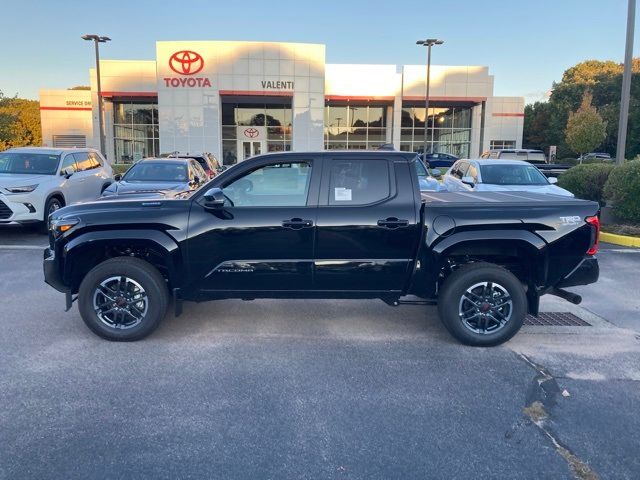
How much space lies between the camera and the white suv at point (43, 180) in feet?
33.2

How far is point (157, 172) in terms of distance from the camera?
12.7 metres

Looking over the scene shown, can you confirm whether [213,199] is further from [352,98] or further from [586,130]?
[352,98]

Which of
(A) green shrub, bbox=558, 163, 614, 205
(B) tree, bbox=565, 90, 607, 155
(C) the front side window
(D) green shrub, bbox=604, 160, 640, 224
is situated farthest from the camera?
(B) tree, bbox=565, 90, 607, 155

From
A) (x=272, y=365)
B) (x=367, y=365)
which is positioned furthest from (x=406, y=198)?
(x=272, y=365)

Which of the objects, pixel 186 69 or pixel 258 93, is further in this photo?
pixel 258 93

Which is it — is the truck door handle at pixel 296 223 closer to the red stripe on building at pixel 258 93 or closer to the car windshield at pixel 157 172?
the car windshield at pixel 157 172

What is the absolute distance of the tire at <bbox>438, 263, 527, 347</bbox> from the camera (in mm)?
4867

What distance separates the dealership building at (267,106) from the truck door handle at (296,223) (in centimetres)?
2946

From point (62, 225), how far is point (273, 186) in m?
2.05

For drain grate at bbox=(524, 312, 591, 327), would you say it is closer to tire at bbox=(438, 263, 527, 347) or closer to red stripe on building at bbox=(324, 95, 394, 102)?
tire at bbox=(438, 263, 527, 347)

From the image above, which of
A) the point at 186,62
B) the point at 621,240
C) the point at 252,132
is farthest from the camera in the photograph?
the point at 252,132

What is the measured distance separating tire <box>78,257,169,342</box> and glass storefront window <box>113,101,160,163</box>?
40.6 m

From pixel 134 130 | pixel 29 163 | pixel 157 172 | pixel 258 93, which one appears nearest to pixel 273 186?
pixel 157 172

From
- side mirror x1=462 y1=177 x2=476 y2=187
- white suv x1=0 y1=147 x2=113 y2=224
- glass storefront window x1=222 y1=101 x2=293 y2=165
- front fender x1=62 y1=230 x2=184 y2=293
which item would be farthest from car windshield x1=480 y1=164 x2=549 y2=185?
glass storefront window x1=222 y1=101 x2=293 y2=165
